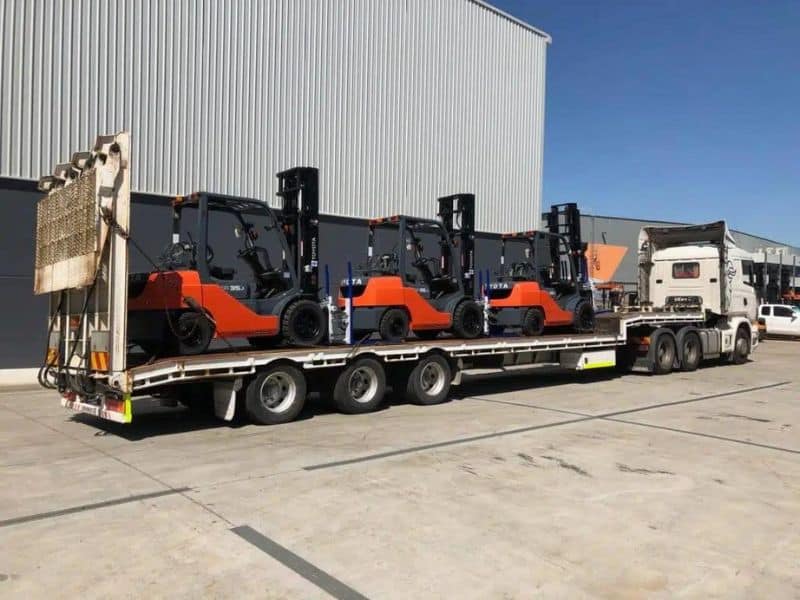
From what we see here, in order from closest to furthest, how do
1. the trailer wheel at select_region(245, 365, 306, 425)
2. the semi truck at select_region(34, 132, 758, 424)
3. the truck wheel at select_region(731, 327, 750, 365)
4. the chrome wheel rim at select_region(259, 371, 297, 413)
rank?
the semi truck at select_region(34, 132, 758, 424) < the trailer wheel at select_region(245, 365, 306, 425) < the chrome wheel rim at select_region(259, 371, 297, 413) < the truck wheel at select_region(731, 327, 750, 365)

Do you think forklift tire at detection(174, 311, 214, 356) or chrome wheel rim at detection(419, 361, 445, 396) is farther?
chrome wheel rim at detection(419, 361, 445, 396)

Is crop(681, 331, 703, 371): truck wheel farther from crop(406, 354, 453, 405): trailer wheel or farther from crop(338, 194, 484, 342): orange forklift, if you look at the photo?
crop(406, 354, 453, 405): trailer wheel

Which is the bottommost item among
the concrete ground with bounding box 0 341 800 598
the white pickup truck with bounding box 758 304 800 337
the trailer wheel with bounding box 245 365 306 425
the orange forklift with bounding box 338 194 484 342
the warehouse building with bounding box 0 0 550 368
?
the concrete ground with bounding box 0 341 800 598

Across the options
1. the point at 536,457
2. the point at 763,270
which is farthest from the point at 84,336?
the point at 763,270

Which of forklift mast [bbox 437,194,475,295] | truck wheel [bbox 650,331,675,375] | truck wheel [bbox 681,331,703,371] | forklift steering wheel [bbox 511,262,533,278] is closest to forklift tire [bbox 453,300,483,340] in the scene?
forklift mast [bbox 437,194,475,295]

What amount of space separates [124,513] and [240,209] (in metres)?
5.56

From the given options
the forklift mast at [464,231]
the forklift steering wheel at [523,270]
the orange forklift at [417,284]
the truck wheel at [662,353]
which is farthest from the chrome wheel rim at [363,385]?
the truck wheel at [662,353]

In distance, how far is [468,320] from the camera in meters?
12.9

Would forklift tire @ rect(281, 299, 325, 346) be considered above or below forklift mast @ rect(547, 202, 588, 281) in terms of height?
below

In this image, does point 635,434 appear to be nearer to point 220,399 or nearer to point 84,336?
point 220,399

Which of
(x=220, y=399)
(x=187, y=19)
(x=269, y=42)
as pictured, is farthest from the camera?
(x=269, y=42)

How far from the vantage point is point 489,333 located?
14.0 meters

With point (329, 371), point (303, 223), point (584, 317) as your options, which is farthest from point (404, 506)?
point (584, 317)

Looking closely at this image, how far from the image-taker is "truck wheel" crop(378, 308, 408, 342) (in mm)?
11562
